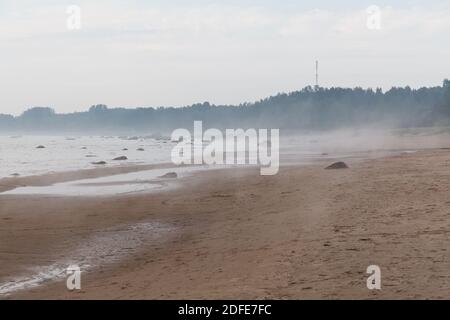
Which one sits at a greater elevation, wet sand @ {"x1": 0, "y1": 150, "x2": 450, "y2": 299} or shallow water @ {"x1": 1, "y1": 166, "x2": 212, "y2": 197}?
wet sand @ {"x1": 0, "y1": 150, "x2": 450, "y2": 299}

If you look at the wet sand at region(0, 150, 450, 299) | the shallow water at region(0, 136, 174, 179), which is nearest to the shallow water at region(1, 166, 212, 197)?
the wet sand at region(0, 150, 450, 299)

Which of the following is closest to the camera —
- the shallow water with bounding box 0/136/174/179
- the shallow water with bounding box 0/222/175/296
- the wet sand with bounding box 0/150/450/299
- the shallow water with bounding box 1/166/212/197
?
the wet sand with bounding box 0/150/450/299

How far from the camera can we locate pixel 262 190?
70.9 ft

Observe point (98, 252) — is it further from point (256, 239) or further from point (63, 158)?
point (63, 158)

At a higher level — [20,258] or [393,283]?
[393,283]

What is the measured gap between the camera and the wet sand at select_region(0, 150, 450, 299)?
25.9ft

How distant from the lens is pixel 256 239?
12.0 meters

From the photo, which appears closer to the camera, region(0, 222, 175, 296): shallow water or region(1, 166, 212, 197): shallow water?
region(0, 222, 175, 296): shallow water

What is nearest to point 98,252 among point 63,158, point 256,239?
point 256,239

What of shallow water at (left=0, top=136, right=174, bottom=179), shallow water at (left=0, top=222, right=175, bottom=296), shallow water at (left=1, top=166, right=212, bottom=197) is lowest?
shallow water at (left=0, top=136, right=174, bottom=179)

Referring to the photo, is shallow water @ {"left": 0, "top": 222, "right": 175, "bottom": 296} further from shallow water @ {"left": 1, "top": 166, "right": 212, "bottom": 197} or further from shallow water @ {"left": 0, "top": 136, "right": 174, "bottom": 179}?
shallow water @ {"left": 0, "top": 136, "right": 174, "bottom": 179}

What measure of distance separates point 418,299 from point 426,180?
12513mm
